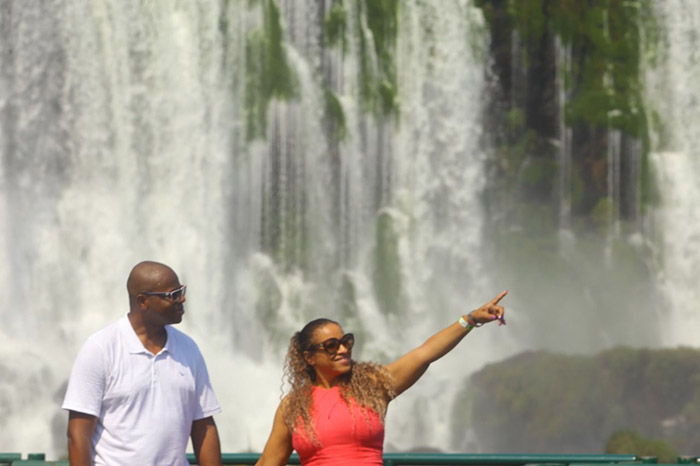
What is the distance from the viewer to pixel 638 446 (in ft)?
69.3

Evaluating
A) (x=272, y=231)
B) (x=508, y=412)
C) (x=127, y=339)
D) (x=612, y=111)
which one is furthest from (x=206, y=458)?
(x=612, y=111)

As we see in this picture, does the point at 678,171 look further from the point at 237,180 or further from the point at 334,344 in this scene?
the point at 334,344

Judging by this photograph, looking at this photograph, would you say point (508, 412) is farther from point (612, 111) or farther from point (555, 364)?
point (612, 111)

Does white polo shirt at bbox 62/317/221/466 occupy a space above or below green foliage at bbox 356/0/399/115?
below

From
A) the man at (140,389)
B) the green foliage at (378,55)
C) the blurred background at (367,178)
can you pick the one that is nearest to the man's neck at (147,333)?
the man at (140,389)

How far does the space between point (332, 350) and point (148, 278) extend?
642 mm

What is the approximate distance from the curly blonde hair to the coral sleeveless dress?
18 mm

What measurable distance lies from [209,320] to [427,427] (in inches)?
174

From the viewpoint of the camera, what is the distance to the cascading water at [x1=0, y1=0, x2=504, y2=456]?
23281 mm

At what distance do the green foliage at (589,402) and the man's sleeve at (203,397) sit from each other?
1768 centimetres

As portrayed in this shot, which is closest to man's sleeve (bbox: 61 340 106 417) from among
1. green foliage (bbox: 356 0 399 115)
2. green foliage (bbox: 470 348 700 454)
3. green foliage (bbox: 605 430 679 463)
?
green foliage (bbox: 605 430 679 463)

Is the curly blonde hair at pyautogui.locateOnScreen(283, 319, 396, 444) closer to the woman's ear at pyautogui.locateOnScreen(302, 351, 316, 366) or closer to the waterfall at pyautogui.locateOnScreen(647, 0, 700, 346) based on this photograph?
the woman's ear at pyautogui.locateOnScreen(302, 351, 316, 366)

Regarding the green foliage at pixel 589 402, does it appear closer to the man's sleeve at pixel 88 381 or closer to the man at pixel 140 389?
the man at pixel 140 389

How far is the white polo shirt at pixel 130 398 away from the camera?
4.05 metres
